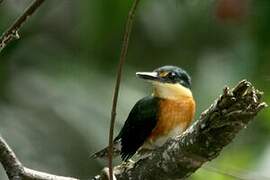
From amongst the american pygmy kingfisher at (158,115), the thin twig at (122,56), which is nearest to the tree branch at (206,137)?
the thin twig at (122,56)

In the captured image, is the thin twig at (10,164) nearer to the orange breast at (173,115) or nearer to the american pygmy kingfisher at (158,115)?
the american pygmy kingfisher at (158,115)

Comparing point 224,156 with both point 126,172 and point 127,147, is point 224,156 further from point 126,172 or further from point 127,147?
point 126,172

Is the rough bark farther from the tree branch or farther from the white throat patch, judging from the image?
the white throat patch

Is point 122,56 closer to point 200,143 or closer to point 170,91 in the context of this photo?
point 200,143

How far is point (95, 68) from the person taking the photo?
5.90 metres

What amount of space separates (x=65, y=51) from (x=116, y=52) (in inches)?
14.1

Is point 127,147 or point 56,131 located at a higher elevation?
point 127,147

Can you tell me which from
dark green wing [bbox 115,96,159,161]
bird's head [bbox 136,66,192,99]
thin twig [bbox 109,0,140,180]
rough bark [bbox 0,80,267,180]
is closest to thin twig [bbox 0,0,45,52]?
thin twig [bbox 109,0,140,180]

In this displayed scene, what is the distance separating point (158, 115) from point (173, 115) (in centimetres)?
9

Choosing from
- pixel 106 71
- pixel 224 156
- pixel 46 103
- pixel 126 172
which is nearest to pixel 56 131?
pixel 46 103

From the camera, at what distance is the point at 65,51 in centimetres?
614

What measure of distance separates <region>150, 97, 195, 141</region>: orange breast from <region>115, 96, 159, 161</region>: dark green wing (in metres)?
0.03

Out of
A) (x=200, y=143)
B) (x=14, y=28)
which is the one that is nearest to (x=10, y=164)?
(x=14, y=28)

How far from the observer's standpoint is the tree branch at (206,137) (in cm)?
274
